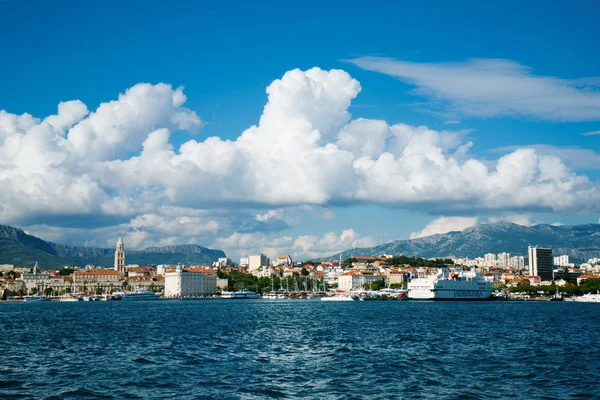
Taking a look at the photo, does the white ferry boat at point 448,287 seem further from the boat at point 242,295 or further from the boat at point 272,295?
the boat at point 242,295

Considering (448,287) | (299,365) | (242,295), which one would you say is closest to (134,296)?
(242,295)

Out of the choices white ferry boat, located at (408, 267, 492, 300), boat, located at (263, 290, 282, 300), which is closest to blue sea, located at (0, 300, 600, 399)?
white ferry boat, located at (408, 267, 492, 300)

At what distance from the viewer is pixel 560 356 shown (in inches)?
1387

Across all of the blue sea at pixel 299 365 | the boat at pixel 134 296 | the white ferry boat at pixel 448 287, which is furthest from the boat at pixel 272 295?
the blue sea at pixel 299 365

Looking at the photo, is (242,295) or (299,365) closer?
(299,365)

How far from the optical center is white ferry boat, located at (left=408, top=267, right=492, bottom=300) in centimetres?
14688

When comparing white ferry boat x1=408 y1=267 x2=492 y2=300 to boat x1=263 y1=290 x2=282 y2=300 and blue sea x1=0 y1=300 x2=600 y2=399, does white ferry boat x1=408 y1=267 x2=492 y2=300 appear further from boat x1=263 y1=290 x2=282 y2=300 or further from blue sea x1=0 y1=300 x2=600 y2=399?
blue sea x1=0 y1=300 x2=600 y2=399

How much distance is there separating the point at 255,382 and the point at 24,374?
9946 millimetres

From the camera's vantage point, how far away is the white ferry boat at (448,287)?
482ft

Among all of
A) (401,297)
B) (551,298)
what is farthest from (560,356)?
(551,298)

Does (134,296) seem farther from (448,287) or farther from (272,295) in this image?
(448,287)

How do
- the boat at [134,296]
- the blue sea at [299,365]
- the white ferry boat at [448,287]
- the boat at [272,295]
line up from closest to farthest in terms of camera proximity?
the blue sea at [299,365], the white ferry boat at [448,287], the boat at [134,296], the boat at [272,295]

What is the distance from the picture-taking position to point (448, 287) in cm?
14838

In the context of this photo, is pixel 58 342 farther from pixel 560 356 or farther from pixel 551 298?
pixel 551 298
